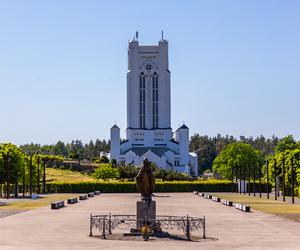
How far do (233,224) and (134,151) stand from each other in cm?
15469

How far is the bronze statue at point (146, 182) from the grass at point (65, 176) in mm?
119630

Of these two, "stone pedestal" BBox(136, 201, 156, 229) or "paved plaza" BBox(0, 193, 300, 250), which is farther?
"stone pedestal" BBox(136, 201, 156, 229)

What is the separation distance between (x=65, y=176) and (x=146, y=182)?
13396 centimetres

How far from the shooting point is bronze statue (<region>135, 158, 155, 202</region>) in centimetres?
3697

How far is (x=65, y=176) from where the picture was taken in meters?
169

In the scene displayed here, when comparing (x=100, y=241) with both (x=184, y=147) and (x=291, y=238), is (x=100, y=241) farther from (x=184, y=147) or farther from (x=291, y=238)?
(x=184, y=147)

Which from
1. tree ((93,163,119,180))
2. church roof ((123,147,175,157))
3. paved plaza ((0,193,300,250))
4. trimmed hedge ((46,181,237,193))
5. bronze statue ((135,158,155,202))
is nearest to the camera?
paved plaza ((0,193,300,250))

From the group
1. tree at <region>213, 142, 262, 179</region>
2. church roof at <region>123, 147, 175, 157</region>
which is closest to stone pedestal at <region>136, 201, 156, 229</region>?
tree at <region>213, 142, 262, 179</region>

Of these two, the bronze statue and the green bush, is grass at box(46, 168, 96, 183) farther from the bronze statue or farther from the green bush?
the bronze statue

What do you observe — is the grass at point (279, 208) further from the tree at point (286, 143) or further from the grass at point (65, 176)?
the grass at point (65, 176)

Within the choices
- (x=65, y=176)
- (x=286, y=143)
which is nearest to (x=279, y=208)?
(x=286, y=143)

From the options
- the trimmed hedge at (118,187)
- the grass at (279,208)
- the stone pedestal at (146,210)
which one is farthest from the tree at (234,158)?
the stone pedestal at (146,210)

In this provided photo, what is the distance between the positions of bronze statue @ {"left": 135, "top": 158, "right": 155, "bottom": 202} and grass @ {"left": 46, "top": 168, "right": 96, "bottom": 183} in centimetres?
11963

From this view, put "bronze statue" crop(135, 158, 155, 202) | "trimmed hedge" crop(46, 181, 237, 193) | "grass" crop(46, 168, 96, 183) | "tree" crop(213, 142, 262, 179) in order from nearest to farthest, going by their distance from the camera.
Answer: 1. "bronze statue" crop(135, 158, 155, 202)
2. "trimmed hedge" crop(46, 181, 237, 193)
3. "tree" crop(213, 142, 262, 179)
4. "grass" crop(46, 168, 96, 183)
